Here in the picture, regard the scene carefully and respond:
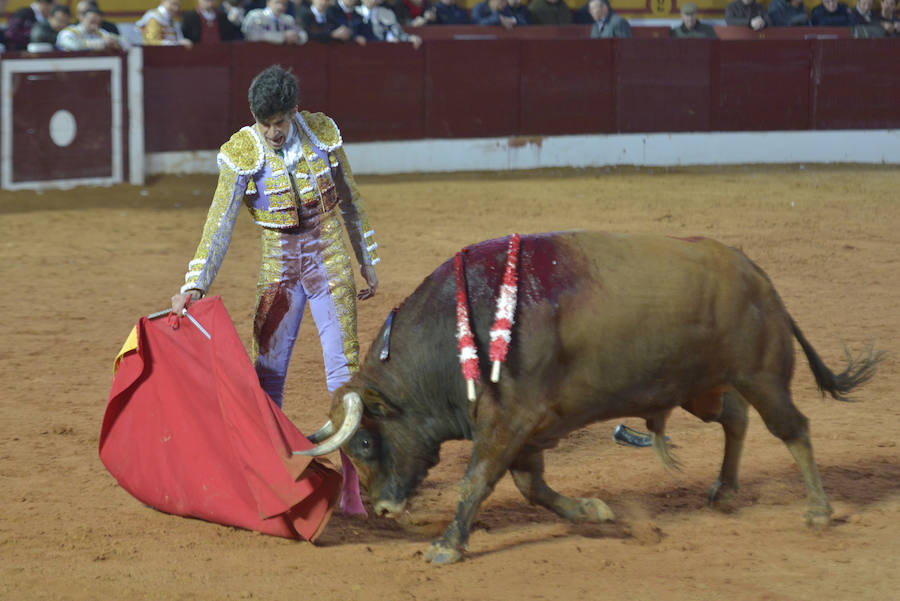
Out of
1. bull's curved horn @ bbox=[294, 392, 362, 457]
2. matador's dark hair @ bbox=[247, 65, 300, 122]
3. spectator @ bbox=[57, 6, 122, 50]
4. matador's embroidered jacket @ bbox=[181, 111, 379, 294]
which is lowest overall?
bull's curved horn @ bbox=[294, 392, 362, 457]

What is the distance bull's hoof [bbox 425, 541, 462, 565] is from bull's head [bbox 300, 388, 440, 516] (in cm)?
25

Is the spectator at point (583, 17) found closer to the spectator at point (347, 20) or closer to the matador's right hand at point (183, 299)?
the spectator at point (347, 20)

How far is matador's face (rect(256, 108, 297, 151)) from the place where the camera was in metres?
3.88

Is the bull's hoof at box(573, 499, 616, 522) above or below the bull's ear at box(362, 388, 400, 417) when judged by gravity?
below

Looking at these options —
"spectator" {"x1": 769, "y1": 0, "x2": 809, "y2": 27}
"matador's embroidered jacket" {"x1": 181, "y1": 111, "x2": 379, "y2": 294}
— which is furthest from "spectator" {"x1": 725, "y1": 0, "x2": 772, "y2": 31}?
"matador's embroidered jacket" {"x1": 181, "y1": 111, "x2": 379, "y2": 294}

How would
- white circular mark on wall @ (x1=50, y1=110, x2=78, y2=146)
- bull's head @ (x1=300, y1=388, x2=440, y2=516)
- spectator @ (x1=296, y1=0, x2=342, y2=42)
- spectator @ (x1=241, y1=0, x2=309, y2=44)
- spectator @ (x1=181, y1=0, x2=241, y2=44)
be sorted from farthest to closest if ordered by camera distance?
1. spectator @ (x1=296, y1=0, x2=342, y2=42)
2. spectator @ (x1=241, y1=0, x2=309, y2=44)
3. spectator @ (x1=181, y1=0, x2=241, y2=44)
4. white circular mark on wall @ (x1=50, y1=110, x2=78, y2=146)
5. bull's head @ (x1=300, y1=388, x2=440, y2=516)

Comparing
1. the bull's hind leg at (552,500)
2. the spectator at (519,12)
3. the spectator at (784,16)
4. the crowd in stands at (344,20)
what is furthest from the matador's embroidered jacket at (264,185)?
the spectator at (784,16)

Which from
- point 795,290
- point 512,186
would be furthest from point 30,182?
point 795,290

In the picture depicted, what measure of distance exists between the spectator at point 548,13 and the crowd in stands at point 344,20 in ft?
0.04

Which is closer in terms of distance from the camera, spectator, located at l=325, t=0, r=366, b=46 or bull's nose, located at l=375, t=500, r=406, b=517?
bull's nose, located at l=375, t=500, r=406, b=517

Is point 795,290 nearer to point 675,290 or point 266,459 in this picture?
point 675,290

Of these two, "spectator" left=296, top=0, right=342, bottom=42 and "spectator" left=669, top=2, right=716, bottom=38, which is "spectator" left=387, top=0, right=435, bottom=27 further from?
"spectator" left=669, top=2, right=716, bottom=38

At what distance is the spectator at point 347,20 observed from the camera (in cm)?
1233

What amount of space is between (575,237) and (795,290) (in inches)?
163
